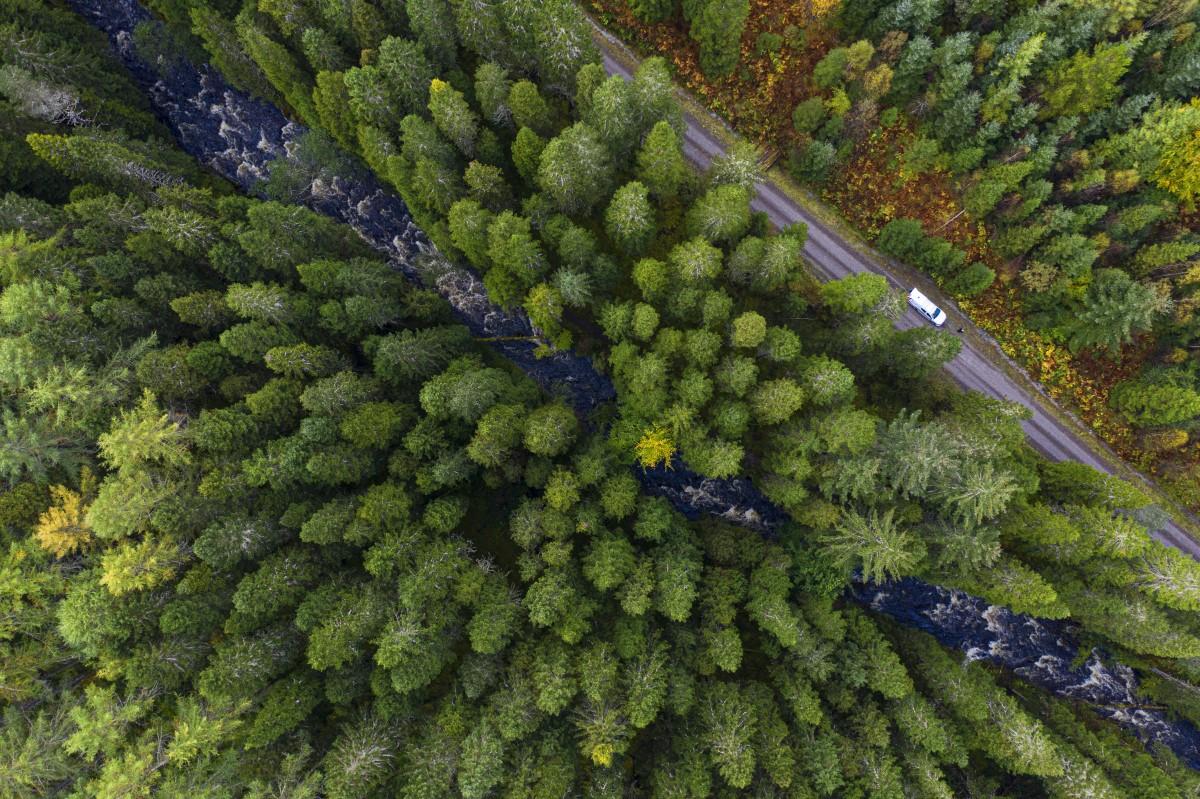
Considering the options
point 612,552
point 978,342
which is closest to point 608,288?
point 612,552

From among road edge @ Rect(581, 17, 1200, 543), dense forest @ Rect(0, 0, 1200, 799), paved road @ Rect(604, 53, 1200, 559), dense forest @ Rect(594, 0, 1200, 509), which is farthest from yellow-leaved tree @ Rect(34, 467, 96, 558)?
dense forest @ Rect(594, 0, 1200, 509)

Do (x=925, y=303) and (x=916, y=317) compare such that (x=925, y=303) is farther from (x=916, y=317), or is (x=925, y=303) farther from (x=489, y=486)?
(x=489, y=486)

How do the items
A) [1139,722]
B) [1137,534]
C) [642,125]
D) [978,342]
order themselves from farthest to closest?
[978,342], [1139,722], [642,125], [1137,534]

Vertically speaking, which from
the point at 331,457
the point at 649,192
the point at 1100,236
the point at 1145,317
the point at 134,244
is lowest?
the point at 331,457

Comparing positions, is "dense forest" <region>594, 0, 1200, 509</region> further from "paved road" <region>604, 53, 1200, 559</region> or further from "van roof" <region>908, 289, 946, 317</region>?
"van roof" <region>908, 289, 946, 317</region>

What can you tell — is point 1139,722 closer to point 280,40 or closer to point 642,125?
point 642,125

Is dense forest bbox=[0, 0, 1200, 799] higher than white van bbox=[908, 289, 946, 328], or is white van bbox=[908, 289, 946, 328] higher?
white van bbox=[908, 289, 946, 328]
